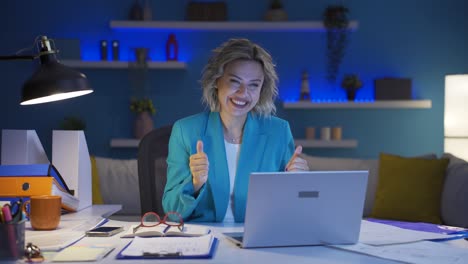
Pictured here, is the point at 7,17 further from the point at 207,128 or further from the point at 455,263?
the point at 455,263

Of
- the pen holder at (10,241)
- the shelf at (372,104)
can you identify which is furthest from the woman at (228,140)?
the shelf at (372,104)

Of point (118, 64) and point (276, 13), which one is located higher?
point (276, 13)

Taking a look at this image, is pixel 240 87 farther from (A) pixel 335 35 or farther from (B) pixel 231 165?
(A) pixel 335 35

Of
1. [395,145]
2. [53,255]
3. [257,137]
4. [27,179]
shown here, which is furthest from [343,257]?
[395,145]

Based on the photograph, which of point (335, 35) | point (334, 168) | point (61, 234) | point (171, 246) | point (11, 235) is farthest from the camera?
point (335, 35)

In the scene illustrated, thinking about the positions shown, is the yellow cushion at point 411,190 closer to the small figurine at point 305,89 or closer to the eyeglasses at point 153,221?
the small figurine at point 305,89

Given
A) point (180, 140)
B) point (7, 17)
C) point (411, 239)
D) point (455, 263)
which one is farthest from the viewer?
point (7, 17)

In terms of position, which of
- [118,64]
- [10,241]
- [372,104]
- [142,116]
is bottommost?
[10,241]

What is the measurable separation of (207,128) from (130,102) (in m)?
3.02

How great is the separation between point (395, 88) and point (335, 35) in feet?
2.11

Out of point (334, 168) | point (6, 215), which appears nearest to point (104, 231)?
point (6, 215)

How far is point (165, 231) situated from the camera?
5.62ft

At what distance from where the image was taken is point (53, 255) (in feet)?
4.82

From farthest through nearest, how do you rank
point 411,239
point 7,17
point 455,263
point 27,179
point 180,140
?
Result: point 7,17, point 180,140, point 27,179, point 411,239, point 455,263
